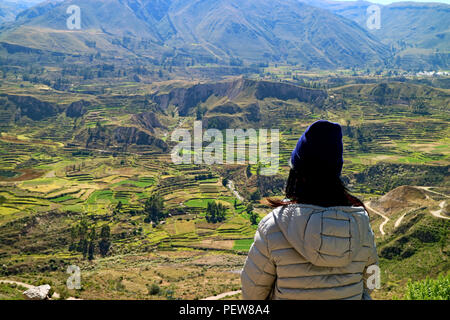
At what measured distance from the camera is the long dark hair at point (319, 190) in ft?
8.72

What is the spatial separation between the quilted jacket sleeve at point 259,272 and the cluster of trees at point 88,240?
3376cm

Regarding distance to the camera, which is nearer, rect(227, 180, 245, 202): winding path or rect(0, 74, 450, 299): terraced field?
rect(0, 74, 450, 299): terraced field

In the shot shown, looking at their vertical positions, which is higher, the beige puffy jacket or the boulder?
the beige puffy jacket

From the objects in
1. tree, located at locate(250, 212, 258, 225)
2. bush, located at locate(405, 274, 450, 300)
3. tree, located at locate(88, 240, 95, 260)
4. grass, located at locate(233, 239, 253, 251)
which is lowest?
grass, located at locate(233, 239, 253, 251)

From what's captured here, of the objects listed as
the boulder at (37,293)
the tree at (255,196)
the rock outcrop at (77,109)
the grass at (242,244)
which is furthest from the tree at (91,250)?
the rock outcrop at (77,109)

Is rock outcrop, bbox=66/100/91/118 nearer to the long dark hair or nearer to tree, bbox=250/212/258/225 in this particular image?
tree, bbox=250/212/258/225

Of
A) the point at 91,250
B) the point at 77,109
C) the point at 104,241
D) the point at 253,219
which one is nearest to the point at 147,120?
the point at 77,109

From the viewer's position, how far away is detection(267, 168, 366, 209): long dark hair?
266 cm

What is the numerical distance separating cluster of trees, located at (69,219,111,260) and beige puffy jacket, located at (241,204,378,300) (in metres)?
33.9
